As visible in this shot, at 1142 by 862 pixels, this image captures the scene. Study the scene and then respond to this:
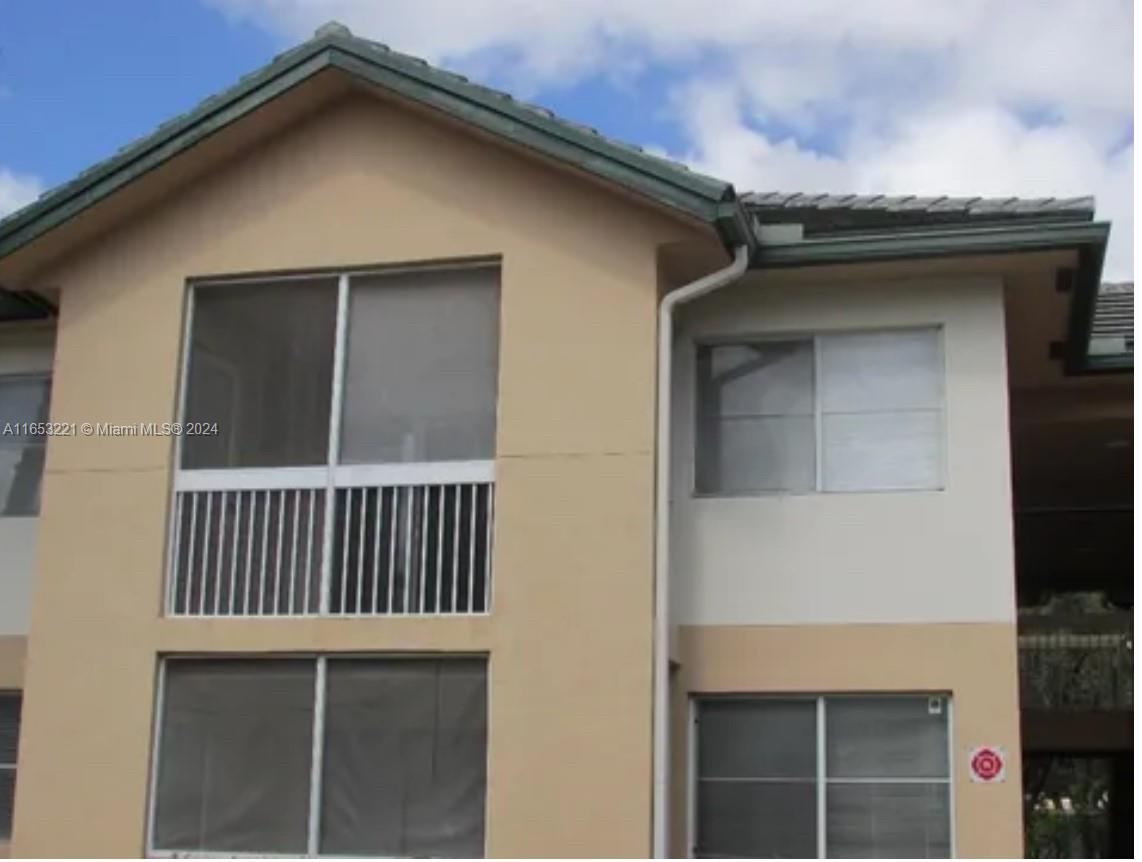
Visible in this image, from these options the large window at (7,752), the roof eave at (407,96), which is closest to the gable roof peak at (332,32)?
the roof eave at (407,96)

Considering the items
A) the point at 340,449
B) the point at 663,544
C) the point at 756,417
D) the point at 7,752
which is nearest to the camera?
the point at 663,544

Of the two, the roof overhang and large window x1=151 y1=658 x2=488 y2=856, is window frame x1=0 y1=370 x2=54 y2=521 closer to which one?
large window x1=151 y1=658 x2=488 y2=856

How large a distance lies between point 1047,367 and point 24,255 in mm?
7921

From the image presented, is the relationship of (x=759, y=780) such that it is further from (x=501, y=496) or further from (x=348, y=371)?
(x=348, y=371)

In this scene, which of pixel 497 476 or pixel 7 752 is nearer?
pixel 497 476

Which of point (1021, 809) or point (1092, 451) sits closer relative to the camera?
point (1021, 809)

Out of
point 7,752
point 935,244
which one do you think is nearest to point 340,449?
point 7,752

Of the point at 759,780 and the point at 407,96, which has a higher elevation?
the point at 407,96

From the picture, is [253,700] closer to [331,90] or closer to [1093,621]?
A: [331,90]

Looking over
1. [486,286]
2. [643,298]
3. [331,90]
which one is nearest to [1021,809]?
[643,298]

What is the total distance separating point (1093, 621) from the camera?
17406 mm

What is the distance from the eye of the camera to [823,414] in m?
11.8

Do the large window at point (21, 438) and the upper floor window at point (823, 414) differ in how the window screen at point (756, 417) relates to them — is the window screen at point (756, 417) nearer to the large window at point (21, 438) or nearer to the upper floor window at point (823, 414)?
the upper floor window at point (823, 414)

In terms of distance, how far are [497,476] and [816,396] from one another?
7.77ft
